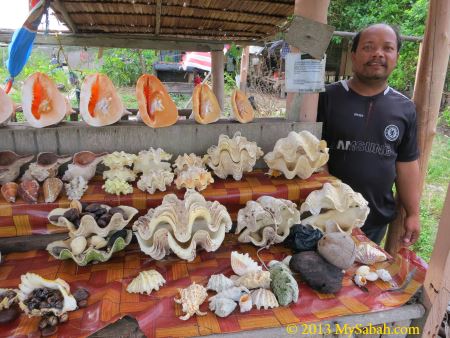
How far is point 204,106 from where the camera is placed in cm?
210

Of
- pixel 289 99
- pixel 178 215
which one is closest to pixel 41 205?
pixel 178 215

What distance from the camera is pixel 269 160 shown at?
6.25ft

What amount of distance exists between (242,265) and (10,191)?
4.01ft

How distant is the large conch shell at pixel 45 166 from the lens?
1673 millimetres

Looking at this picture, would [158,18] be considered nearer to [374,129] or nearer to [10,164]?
[10,164]

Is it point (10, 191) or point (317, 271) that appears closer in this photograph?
point (317, 271)

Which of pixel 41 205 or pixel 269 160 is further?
pixel 269 160

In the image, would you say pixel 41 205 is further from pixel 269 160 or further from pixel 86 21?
pixel 86 21

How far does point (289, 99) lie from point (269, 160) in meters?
0.55

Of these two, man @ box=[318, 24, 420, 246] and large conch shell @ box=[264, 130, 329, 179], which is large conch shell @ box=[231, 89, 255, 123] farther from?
man @ box=[318, 24, 420, 246]


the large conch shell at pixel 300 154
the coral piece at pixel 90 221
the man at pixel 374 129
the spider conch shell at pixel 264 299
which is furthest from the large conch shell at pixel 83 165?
the man at pixel 374 129

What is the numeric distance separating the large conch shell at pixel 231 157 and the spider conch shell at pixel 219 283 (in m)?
0.68

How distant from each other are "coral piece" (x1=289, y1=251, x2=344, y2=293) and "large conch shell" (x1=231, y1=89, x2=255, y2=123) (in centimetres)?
100

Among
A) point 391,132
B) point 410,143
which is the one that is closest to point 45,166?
point 391,132
